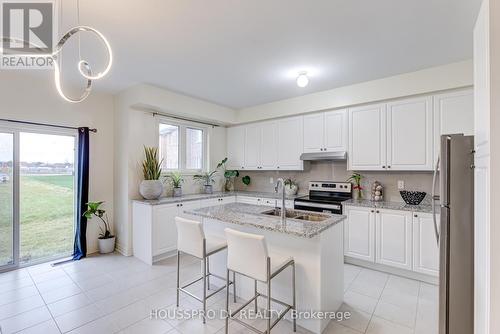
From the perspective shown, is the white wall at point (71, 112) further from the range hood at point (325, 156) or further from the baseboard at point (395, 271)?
the baseboard at point (395, 271)

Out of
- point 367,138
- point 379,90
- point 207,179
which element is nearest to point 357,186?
point 367,138

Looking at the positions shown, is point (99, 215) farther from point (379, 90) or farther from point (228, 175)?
point (379, 90)

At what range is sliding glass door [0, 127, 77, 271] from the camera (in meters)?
3.17

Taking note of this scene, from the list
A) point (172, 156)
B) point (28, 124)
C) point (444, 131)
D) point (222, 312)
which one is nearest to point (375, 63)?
A: point (444, 131)

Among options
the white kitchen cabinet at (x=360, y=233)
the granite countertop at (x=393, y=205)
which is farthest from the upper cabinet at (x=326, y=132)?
the white kitchen cabinet at (x=360, y=233)

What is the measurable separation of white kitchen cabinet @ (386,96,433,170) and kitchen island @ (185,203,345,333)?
1.65m

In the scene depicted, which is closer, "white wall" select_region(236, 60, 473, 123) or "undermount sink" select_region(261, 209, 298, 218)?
"undermount sink" select_region(261, 209, 298, 218)

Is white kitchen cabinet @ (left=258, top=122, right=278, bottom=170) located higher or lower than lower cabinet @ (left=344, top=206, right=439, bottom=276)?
higher

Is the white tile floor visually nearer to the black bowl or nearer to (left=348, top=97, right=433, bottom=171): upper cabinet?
the black bowl

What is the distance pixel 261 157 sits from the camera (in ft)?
15.8

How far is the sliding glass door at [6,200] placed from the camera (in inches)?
123

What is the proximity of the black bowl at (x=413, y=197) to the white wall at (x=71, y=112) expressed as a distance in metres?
4.63

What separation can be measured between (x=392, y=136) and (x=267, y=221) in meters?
2.36

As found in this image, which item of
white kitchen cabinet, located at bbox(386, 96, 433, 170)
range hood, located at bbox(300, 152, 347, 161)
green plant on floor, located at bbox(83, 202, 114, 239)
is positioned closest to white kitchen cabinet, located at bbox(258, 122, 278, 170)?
range hood, located at bbox(300, 152, 347, 161)
